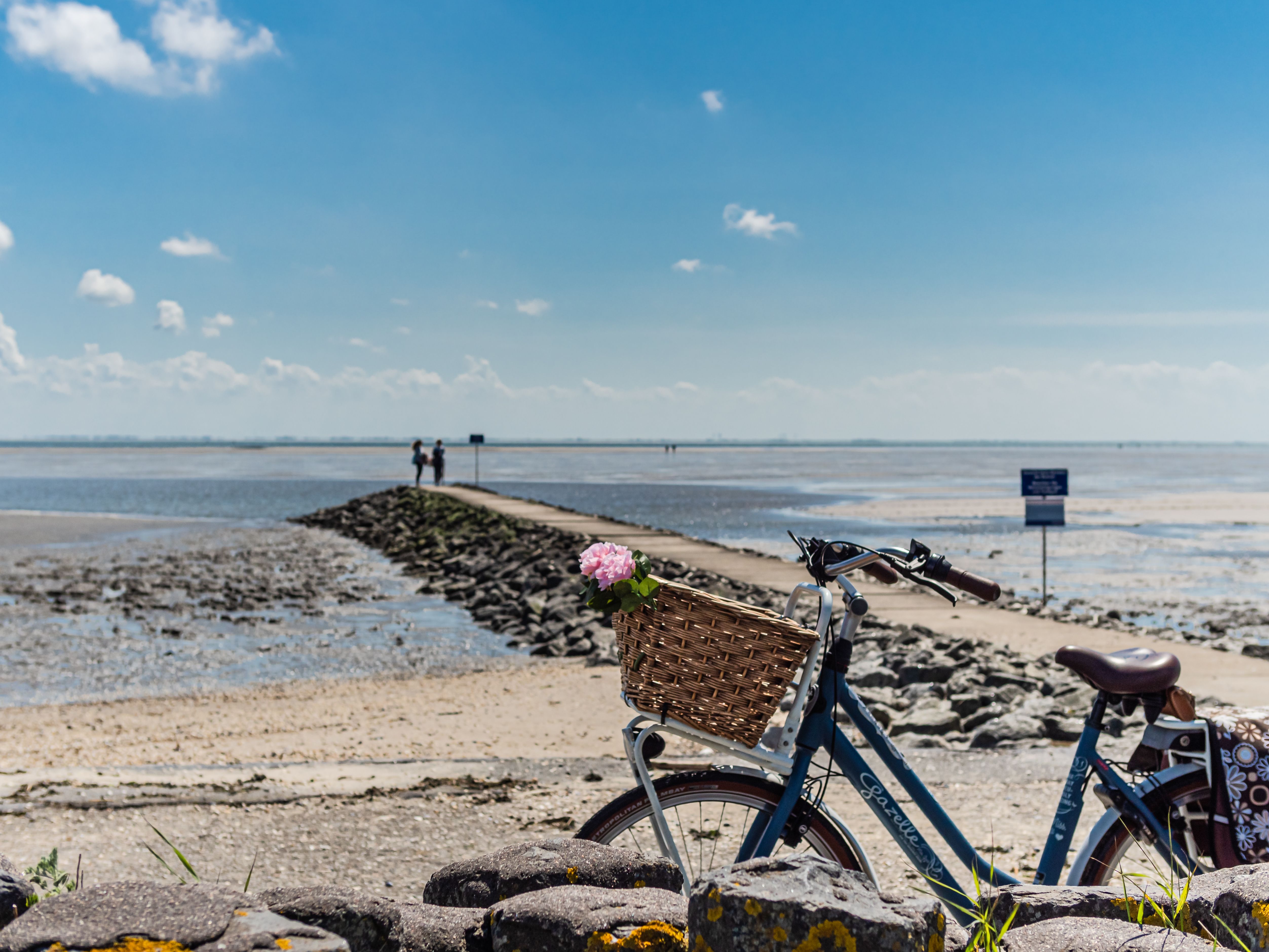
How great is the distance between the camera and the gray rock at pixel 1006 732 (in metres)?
7.18

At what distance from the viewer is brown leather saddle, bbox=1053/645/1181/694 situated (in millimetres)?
3033

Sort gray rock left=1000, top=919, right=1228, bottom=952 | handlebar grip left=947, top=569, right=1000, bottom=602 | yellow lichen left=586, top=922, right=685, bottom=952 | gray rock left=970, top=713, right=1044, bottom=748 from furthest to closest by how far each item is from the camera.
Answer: gray rock left=970, top=713, right=1044, bottom=748 → handlebar grip left=947, top=569, right=1000, bottom=602 → yellow lichen left=586, top=922, right=685, bottom=952 → gray rock left=1000, top=919, right=1228, bottom=952

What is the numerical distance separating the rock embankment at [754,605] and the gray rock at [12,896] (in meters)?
4.74

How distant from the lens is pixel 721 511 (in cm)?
3419

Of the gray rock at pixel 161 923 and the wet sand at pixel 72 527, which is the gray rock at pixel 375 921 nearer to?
the gray rock at pixel 161 923

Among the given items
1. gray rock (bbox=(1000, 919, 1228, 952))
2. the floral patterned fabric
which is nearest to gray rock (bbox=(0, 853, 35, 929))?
gray rock (bbox=(1000, 919, 1228, 952))

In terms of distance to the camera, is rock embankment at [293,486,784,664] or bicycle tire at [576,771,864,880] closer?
bicycle tire at [576,771,864,880]

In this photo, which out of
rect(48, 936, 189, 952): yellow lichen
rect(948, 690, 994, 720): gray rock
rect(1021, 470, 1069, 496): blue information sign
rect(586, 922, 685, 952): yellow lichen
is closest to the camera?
rect(48, 936, 189, 952): yellow lichen

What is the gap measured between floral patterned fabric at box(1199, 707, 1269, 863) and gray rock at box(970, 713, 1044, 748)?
4.29m

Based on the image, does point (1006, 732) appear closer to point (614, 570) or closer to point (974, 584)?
point (974, 584)

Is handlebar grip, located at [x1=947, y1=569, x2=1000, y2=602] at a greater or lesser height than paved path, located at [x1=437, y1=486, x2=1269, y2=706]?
greater

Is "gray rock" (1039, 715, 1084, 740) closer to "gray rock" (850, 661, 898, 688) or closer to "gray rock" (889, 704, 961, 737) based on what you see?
"gray rock" (889, 704, 961, 737)

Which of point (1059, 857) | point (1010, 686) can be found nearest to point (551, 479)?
point (1010, 686)

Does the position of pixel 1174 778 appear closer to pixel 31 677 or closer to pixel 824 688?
pixel 824 688
